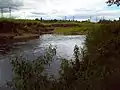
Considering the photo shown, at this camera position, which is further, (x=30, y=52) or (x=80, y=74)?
(x=30, y=52)

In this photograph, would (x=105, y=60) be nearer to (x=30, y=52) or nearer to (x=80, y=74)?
(x=80, y=74)

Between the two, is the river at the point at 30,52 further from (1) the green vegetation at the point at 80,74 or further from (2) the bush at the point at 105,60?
(1) the green vegetation at the point at 80,74

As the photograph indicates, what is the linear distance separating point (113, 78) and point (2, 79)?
938 centimetres

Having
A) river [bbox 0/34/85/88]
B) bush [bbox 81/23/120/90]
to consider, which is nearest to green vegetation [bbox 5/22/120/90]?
bush [bbox 81/23/120/90]

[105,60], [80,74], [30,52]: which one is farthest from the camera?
[30,52]

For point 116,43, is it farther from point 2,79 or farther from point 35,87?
point 2,79

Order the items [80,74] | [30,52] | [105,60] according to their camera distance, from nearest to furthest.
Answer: [80,74], [105,60], [30,52]

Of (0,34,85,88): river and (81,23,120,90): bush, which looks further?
(0,34,85,88): river

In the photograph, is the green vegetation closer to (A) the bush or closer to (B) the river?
(A) the bush

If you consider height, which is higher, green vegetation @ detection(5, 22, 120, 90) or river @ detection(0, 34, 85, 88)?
green vegetation @ detection(5, 22, 120, 90)

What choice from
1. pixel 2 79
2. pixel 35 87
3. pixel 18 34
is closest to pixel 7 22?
pixel 18 34

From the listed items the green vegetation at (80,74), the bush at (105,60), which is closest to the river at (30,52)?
the bush at (105,60)

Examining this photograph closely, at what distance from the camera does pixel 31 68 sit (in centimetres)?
824

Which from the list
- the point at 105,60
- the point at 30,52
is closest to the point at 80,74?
the point at 105,60
